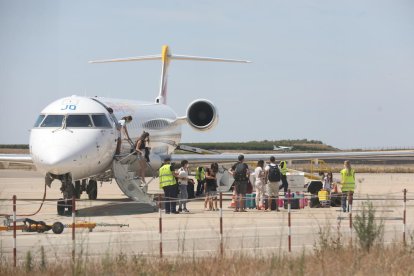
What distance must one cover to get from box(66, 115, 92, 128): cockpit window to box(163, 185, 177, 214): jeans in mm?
2697

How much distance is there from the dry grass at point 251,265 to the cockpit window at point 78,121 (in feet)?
34.1

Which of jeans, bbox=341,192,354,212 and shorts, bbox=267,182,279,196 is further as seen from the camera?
shorts, bbox=267,182,279,196

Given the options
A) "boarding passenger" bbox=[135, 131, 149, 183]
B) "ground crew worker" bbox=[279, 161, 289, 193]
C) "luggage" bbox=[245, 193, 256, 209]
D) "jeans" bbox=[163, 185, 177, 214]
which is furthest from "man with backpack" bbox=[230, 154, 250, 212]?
"boarding passenger" bbox=[135, 131, 149, 183]

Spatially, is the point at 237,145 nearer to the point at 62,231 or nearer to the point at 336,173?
the point at 336,173

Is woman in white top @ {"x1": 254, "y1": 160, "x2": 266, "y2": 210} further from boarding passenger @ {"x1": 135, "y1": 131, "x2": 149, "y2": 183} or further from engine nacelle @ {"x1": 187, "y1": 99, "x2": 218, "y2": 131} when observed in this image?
engine nacelle @ {"x1": 187, "y1": 99, "x2": 218, "y2": 131}

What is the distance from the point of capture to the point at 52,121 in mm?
22375

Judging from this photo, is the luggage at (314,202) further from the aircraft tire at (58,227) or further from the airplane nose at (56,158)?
the aircraft tire at (58,227)

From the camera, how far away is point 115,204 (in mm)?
25562

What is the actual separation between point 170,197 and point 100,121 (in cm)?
284

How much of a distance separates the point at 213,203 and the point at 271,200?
2.16 m

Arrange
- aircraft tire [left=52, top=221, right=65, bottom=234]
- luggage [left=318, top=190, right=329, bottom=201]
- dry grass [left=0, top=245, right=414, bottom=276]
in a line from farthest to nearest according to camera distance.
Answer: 1. luggage [left=318, top=190, right=329, bottom=201]
2. aircraft tire [left=52, top=221, right=65, bottom=234]
3. dry grass [left=0, top=245, right=414, bottom=276]

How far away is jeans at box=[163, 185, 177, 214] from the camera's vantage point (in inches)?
878

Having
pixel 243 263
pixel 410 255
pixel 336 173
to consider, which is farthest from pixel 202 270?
pixel 336 173

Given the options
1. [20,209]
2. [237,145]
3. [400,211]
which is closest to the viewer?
[400,211]
